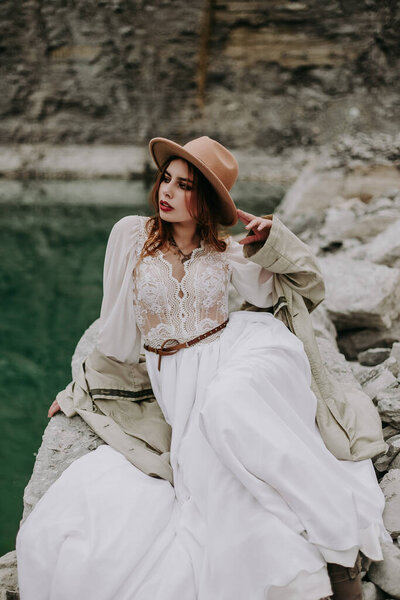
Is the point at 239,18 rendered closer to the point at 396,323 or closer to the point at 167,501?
the point at 396,323

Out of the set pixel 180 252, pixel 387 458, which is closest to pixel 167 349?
pixel 180 252

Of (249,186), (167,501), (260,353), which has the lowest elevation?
(249,186)

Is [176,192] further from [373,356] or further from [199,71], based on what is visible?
[199,71]

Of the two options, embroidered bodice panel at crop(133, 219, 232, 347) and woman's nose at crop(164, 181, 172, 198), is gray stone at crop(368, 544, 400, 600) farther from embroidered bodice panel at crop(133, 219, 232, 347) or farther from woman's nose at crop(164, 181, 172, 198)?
woman's nose at crop(164, 181, 172, 198)

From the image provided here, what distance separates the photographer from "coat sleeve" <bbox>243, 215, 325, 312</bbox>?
7.47 ft

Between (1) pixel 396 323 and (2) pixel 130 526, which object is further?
(1) pixel 396 323

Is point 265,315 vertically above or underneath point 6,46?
above

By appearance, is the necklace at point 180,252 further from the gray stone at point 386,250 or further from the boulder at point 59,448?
the gray stone at point 386,250

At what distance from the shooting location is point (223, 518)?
1.70 metres

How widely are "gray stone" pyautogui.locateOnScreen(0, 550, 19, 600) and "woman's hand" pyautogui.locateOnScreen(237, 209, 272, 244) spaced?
5.63 ft

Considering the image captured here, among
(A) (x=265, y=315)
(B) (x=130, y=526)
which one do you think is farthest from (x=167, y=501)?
(A) (x=265, y=315)

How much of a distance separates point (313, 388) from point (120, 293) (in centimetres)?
95

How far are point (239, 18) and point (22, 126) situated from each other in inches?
296

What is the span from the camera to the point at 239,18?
16.6 metres
